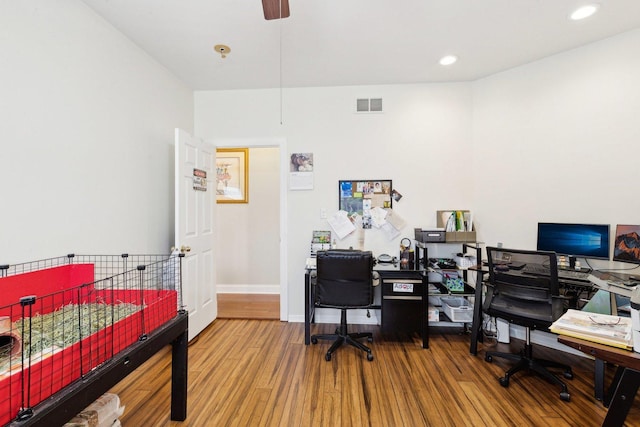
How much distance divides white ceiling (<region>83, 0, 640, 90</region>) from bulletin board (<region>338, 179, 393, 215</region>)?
3.86ft

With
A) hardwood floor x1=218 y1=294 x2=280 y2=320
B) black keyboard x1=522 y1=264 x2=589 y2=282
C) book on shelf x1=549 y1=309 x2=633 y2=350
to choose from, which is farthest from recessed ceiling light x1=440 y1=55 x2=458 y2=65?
hardwood floor x1=218 y1=294 x2=280 y2=320

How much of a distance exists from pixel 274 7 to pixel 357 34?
118cm

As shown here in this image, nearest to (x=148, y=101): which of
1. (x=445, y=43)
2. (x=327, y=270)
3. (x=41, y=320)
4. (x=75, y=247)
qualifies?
(x=75, y=247)

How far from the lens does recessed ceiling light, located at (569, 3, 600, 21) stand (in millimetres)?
1992

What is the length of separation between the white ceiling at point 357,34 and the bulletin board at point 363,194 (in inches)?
46.4

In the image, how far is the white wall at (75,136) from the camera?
154 cm

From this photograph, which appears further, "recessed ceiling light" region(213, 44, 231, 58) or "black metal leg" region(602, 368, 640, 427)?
"recessed ceiling light" region(213, 44, 231, 58)

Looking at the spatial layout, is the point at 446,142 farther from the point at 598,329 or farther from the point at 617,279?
the point at 598,329

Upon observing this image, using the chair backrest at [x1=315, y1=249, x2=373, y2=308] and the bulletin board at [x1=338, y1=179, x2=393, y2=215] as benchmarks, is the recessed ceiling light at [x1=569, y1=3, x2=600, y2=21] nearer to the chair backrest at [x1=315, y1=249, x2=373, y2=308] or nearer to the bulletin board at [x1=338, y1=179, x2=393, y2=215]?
the bulletin board at [x1=338, y1=179, x2=393, y2=215]

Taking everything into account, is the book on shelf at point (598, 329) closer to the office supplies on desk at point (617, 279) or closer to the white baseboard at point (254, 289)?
the office supplies on desk at point (617, 279)

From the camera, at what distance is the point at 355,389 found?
202cm

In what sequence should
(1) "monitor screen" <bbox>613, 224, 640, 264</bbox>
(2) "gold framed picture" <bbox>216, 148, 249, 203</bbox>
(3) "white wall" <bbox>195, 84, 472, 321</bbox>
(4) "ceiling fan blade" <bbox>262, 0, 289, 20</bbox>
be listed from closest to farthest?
1. (4) "ceiling fan blade" <bbox>262, 0, 289, 20</bbox>
2. (1) "monitor screen" <bbox>613, 224, 640, 264</bbox>
3. (3) "white wall" <bbox>195, 84, 472, 321</bbox>
4. (2) "gold framed picture" <bbox>216, 148, 249, 203</bbox>

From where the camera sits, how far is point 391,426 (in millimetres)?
1681

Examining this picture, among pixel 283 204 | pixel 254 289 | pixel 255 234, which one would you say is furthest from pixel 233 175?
pixel 254 289
